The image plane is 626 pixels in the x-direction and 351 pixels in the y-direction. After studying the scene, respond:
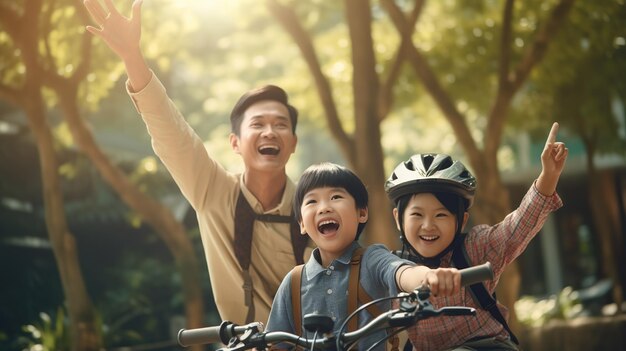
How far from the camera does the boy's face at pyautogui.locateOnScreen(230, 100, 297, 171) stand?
497 centimetres

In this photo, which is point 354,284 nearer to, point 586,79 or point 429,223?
point 429,223

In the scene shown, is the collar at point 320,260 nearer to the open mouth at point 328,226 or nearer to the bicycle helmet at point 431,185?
the open mouth at point 328,226

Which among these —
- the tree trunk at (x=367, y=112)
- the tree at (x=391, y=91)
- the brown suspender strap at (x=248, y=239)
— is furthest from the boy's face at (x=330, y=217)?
the tree trunk at (x=367, y=112)

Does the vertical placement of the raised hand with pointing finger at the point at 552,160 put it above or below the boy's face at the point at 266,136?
below

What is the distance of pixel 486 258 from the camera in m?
4.44

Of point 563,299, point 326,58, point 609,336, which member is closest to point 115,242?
point 326,58

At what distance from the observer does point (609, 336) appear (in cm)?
1558

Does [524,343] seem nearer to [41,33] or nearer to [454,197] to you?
[41,33]

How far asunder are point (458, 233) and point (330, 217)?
69cm

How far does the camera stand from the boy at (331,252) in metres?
3.99

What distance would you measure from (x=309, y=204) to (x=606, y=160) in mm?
22446

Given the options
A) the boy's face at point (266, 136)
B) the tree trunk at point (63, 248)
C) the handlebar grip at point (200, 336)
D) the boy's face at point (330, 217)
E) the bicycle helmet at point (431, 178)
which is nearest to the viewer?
the handlebar grip at point (200, 336)

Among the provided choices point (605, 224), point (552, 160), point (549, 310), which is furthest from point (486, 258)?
point (605, 224)

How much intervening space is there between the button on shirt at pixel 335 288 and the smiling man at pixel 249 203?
749 mm
